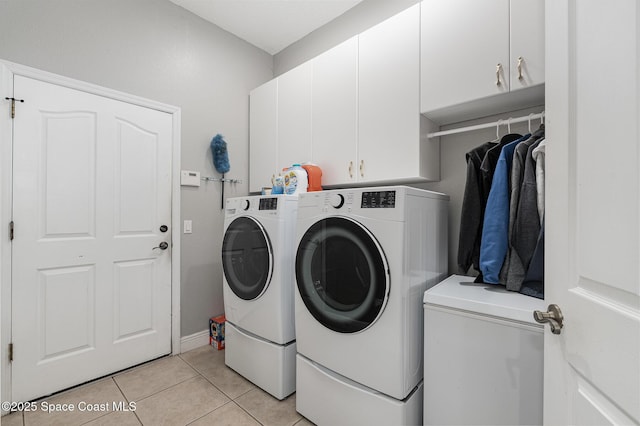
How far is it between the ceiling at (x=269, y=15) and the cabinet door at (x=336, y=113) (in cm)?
55

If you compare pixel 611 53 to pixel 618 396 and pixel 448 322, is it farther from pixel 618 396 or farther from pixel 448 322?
pixel 448 322

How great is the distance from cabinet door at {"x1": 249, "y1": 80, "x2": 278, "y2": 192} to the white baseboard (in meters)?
1.39

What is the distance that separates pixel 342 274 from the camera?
1.46 m

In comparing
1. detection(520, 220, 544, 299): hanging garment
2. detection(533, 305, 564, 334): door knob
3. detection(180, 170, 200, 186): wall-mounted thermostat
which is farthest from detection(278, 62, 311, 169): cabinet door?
detection(533, 305, 564, 334): door knob

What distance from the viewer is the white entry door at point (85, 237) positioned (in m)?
1.76

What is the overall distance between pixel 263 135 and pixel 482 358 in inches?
92.9

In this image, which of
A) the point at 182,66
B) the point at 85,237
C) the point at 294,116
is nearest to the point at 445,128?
the point at 294,116

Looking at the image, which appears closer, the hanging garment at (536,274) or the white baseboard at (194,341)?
the hanging garment at (536,274)

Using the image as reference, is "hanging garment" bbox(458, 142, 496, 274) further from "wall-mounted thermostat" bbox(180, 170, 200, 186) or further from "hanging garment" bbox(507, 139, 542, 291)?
"wall-mounted thermostat" bbox(180, 170, 200, 186)

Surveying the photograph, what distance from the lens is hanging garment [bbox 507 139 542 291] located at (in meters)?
1.28

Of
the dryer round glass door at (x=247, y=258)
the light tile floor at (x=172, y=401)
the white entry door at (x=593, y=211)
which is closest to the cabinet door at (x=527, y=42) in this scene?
the white entry door at (x=593, y=211)

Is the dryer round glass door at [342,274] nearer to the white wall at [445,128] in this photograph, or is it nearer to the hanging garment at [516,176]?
the hanging garment at [516,176]

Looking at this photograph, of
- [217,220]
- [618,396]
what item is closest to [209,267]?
[217,220]

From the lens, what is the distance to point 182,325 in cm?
243
